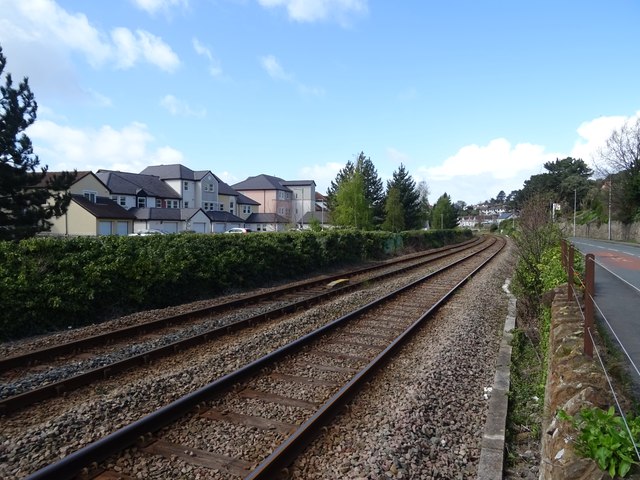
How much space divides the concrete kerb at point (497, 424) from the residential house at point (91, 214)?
134ft

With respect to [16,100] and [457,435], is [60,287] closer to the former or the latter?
[457,435]

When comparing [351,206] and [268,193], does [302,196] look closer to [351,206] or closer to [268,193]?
[268,193]

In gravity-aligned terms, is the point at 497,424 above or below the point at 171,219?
below

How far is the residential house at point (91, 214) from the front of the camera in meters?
46.1

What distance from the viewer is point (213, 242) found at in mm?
14602

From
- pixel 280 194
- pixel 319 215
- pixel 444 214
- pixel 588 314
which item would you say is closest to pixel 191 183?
pixel 280 194

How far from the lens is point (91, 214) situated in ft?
150

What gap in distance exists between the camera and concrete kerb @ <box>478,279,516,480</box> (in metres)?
4.26

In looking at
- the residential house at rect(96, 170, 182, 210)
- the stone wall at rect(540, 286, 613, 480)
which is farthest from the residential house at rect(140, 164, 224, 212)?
the stone wall at rect(540, 286, 613, 480)

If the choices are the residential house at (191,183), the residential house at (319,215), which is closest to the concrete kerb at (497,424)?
the residential house at (319,215)

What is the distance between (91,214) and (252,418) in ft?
152

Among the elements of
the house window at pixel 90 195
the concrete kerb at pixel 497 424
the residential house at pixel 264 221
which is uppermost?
the house window at pixel 90 195

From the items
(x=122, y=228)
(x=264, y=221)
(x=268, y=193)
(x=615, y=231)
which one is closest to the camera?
(x=122, y=228)

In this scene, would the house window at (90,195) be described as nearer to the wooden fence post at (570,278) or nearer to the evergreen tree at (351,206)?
the evergreen tree at (351,206)
